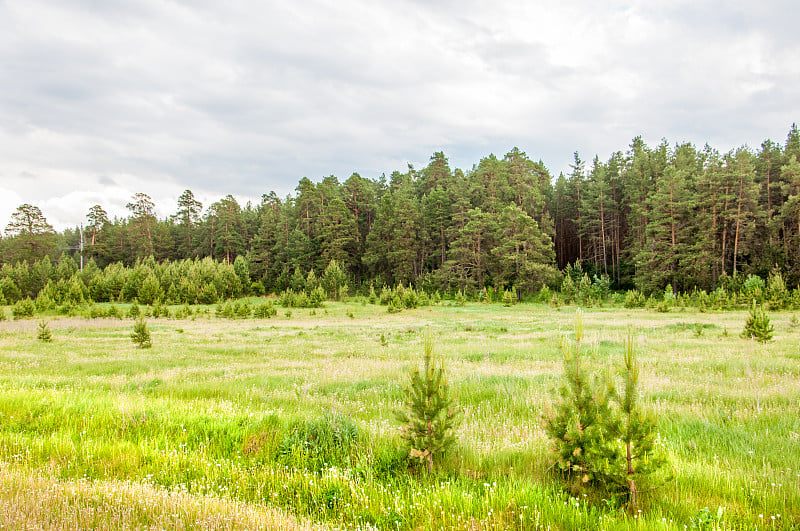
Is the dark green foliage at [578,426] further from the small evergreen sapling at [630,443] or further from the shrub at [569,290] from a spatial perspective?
the shrub at [569,290]

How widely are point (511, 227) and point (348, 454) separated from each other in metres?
53.1

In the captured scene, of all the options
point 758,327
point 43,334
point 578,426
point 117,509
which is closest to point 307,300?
point 43,334

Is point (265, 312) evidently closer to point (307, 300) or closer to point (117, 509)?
point (307, 300)

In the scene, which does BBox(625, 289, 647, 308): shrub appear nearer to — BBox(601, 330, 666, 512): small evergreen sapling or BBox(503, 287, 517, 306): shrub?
BBox(503, 287, 517, 306): shrub

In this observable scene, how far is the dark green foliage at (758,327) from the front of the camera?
1401 centimetres

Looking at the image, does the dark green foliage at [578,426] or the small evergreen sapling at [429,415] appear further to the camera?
the small evergreen sapling at [429,415]

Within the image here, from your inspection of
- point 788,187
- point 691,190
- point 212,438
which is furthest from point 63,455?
point 691,190

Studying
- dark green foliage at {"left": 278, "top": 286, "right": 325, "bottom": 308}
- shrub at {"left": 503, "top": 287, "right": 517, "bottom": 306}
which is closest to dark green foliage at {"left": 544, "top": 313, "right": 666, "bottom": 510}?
shrub at {"left": 503, "top": 287, "right": 517, "bottom": 306}

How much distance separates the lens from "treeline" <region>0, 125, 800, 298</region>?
1848 inches

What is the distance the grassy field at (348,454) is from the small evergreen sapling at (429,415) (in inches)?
11.2

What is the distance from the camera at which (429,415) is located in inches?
176

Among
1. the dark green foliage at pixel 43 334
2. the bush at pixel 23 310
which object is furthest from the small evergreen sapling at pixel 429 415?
the bush at pixel 23 310

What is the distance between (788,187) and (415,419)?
58728 mm

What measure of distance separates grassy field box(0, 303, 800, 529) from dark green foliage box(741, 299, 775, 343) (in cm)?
408
